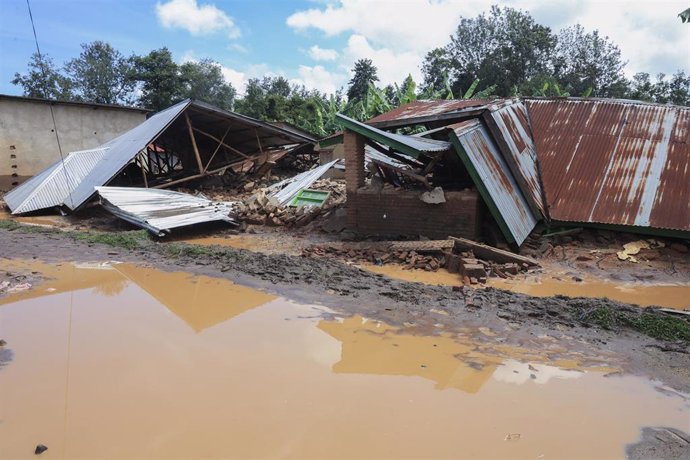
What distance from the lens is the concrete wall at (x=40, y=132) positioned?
1953 centimetres

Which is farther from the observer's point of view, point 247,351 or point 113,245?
point 113,245

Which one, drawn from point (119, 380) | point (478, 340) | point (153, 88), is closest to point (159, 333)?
point (119, 380)

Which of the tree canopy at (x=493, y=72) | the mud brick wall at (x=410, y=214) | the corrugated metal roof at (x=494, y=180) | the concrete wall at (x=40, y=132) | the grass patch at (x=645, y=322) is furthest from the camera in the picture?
the tree canopy at (x=493, y=72)

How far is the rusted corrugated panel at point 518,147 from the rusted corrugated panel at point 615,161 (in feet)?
0.79

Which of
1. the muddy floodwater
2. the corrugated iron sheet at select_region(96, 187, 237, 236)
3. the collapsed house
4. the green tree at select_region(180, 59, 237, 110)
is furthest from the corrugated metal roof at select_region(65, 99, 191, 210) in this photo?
the green tree at select_region(180, 59, 237, 110)

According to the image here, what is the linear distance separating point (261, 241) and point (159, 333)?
252 inches

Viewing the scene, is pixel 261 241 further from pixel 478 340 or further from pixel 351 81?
pixel 351 81

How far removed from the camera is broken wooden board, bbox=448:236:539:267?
837cm

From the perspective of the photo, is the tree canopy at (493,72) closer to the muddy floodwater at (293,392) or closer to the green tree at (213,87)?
the green tree at (213,87)

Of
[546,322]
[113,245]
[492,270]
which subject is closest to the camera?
[546,322]

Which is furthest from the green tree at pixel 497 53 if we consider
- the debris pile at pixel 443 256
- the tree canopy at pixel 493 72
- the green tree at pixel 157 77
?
the debris pile at pixel 443 256

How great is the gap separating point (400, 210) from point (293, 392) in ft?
22.1

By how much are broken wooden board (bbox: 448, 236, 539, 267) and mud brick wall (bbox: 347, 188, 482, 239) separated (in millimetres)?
706

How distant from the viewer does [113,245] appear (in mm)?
9352
